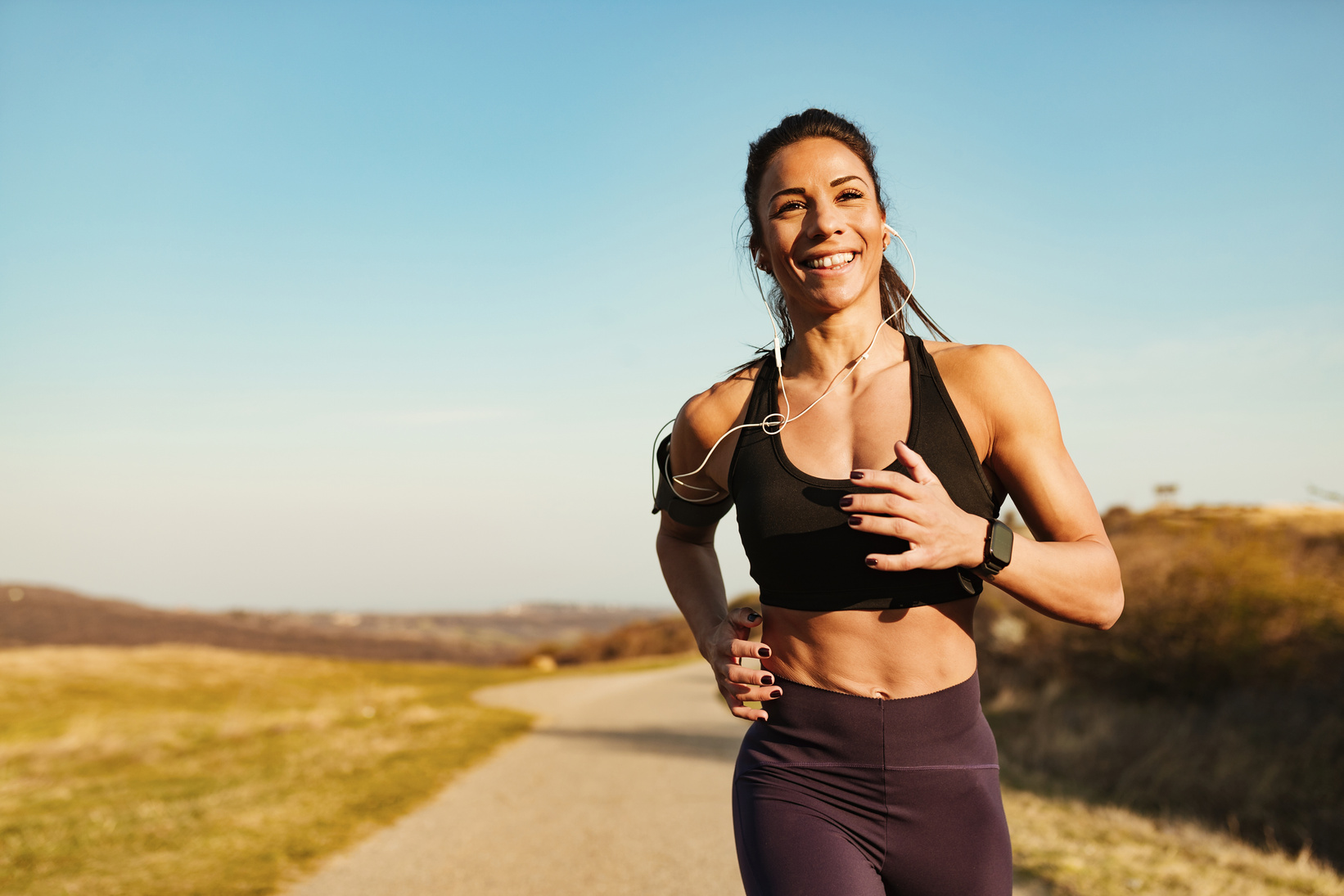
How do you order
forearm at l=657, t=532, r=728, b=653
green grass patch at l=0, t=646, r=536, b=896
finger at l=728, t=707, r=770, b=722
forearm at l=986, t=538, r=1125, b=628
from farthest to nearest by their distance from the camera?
green grass patch at l=0, t=646, r=536, b=896 → forearm at l=657, t=532, r=728, b=653 → finger at l=728, t=707, r=770, b=722 → forearm at l=986, t=538, r=1125, b=628

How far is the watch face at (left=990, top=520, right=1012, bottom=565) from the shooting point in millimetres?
1685

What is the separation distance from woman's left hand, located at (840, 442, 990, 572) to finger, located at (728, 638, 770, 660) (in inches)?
20.8

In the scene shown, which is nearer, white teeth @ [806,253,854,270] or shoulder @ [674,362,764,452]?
white teeth @ [806,253,854,270]

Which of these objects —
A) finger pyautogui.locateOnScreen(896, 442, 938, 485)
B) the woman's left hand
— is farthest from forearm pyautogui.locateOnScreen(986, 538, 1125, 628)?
finger pyautogui.locateOnScreen(896, 442, 938, 485)

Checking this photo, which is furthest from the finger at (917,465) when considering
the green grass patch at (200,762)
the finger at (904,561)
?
the green grass patch at (200,762)

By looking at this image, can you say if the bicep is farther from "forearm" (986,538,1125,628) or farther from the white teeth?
the white teeth

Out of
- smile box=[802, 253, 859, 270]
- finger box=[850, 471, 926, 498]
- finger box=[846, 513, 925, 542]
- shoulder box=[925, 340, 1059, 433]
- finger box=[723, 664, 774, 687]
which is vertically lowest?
finger box=[723, 664, 774, 687]

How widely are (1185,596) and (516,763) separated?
10998 mm

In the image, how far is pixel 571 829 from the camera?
28.5 ft

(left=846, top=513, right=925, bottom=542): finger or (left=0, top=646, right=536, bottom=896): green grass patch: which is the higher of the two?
(left=846, top=513, right=925, bottom=542): finger

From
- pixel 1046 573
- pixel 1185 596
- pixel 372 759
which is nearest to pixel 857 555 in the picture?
pixel 1046 573

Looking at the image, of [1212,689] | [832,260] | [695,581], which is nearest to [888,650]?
[695,581]

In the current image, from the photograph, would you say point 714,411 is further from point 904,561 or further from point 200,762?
point 200,762

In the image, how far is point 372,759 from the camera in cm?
1324
